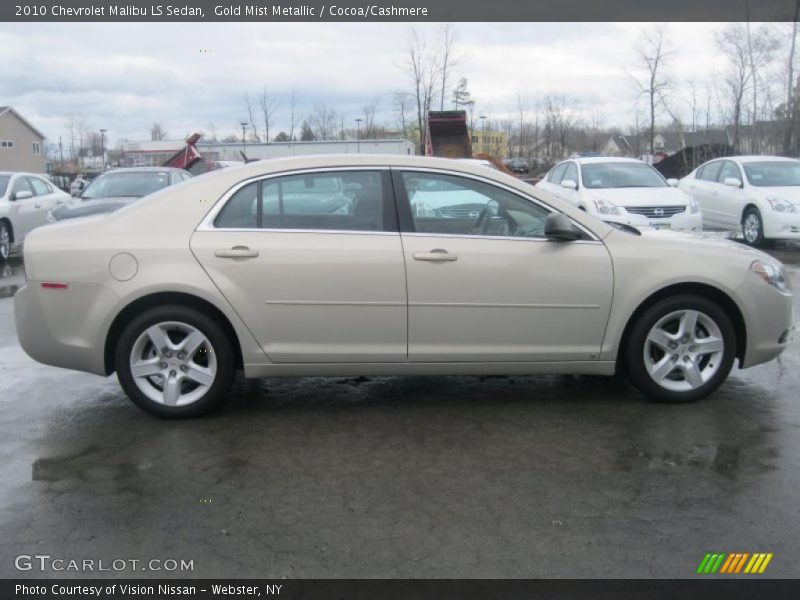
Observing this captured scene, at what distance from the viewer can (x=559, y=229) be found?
4.45m

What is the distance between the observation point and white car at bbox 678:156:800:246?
Result: 473 inches

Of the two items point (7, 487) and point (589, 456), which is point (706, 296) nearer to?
point (589, 456)

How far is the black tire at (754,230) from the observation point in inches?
486

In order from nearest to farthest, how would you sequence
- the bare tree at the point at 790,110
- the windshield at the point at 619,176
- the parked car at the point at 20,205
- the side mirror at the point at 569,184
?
the windshield at the point at 619,176, the side mirror at the point at 569,184, the parked car at the point at 20,205, the bare tree at the point at 790,110

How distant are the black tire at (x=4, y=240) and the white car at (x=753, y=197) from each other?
13.0 meters

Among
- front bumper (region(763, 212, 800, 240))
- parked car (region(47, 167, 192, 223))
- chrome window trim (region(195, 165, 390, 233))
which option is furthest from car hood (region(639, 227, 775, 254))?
parked car (region(47, 167, 192, 223))

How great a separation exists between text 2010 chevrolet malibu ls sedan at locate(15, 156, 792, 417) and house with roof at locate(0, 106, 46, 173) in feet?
230

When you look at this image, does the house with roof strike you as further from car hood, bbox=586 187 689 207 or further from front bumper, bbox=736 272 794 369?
front bumper, bbox=736 272 794 369

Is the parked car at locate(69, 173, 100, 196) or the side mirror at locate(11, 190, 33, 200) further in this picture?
the parked car at locate(69, 173, 100, 196)

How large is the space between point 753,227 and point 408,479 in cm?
1105

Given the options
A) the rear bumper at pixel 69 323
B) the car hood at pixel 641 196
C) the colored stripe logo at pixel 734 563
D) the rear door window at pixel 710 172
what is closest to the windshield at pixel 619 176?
the car hood at pixel 641 196

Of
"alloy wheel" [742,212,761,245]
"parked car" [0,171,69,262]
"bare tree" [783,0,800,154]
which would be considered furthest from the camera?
"bare tree" [783,0,800,154]

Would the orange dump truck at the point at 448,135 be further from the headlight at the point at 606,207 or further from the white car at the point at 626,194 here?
the headlight at the point at 606,207

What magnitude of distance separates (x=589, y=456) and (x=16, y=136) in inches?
3045
